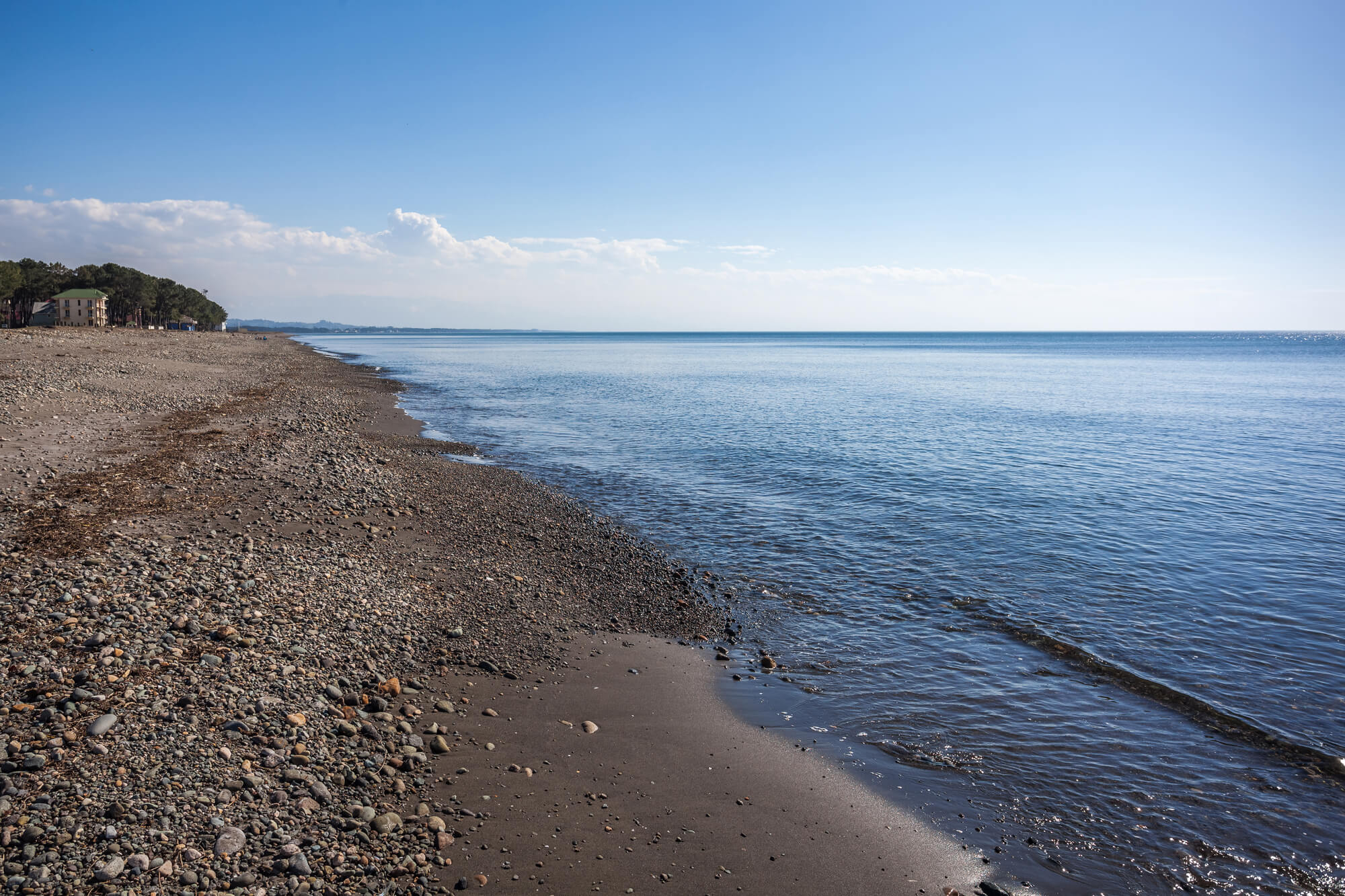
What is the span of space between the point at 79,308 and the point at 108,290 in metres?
14.5

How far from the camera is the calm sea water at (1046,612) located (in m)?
7.75

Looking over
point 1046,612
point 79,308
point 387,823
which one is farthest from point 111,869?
point 79,308

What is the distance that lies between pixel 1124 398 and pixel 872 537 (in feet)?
174

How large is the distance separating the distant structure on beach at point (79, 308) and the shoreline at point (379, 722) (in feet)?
412

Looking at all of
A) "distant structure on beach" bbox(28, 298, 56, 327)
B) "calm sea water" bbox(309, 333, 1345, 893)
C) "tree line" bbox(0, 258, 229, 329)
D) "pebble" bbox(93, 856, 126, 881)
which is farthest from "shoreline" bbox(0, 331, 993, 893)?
"distant structure on beach" bbox(28, 298, 56, 327)

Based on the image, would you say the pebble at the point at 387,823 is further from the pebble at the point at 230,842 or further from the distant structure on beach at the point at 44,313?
the distant structure on beach at the point at 44,313

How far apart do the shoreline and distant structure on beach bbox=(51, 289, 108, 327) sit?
4949 inches

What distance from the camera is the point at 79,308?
110000mm

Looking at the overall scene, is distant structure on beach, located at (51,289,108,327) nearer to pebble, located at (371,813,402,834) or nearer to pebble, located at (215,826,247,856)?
pebble, located at (215,826,247,856)

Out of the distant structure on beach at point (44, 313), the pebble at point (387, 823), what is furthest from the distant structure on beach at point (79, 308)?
the pebble at point (387, 823)

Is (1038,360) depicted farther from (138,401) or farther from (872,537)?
(138,401)

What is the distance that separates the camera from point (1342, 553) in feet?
57.8

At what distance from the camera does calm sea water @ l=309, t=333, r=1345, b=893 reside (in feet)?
25.4

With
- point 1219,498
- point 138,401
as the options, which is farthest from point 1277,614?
point 138,401
